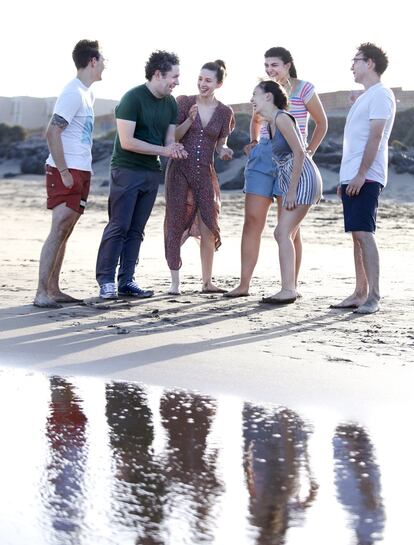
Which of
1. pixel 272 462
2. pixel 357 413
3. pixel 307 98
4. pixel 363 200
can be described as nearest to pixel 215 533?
pixel 272 462

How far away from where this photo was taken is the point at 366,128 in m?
7.41

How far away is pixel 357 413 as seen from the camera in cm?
453

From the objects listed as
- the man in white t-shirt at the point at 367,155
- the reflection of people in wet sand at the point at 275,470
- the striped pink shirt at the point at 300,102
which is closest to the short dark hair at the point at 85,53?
the striped pink shirt at the point at 300,102

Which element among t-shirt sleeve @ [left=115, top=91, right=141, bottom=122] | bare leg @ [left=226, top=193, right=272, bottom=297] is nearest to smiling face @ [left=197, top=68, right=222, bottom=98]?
t-shirt sleeve @ [left=115, top=91, right=141, bottom=122]

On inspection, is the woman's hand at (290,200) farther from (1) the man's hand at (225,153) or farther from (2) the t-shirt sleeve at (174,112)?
(2) the t-shirt sleeve at (174,112)

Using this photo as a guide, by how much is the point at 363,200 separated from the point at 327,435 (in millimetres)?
3471

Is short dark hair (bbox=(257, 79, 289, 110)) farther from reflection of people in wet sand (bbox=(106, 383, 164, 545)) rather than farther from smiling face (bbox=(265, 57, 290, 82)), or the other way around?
reflection of people in wet sand (bbox=(106, 383, 164, 545))

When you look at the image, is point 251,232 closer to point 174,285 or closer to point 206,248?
point 206,248

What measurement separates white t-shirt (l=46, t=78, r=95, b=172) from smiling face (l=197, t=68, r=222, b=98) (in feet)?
2.99

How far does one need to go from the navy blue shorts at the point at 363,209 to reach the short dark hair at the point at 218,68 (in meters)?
1.36

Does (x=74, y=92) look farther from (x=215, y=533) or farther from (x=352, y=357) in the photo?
(x=215, y=533)

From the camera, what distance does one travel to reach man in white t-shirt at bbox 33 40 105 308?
735 cm

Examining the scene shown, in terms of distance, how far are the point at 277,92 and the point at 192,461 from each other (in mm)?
4351

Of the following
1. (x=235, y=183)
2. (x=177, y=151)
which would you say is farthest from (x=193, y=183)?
(x=235, y=183)
